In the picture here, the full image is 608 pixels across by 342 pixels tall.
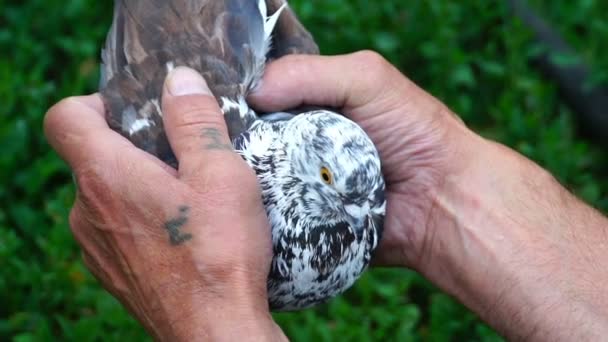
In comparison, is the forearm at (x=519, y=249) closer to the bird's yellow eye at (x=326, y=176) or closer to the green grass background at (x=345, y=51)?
the bird's yellow eye at (x=326, y=176)

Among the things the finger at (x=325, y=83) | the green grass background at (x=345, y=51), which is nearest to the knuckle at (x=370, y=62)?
the finger at (x=325, y=83)

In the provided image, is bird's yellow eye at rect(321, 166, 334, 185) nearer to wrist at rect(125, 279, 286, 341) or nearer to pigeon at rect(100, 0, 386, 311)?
pigeon at rect(100, 0, 386, 311)

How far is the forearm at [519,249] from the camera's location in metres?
3.92

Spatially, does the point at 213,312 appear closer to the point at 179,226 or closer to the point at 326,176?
the point at 179,226

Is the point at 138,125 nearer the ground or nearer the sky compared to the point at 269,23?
nearer the ground

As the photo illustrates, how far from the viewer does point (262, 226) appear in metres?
3.60

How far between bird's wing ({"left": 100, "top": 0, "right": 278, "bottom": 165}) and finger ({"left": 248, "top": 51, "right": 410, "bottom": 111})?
3.7 inches

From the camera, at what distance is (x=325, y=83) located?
420 cm

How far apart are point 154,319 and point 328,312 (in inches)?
65.1

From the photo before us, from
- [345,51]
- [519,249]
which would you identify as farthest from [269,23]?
[345,51]

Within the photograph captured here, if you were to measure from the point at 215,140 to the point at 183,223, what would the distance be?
12.9 inches

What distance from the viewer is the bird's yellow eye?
375 cm

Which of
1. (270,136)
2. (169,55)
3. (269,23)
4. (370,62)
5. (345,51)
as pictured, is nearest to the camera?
(270,136)

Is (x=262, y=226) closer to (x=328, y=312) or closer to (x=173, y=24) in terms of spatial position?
(x=173, y=24)
